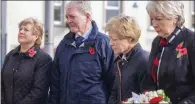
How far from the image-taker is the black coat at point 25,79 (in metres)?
4.32

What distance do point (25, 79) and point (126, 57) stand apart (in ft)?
3.12

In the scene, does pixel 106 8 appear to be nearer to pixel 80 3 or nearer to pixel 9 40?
pixel 9 40

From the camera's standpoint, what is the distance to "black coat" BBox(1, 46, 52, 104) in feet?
14.2

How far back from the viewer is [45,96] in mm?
4461

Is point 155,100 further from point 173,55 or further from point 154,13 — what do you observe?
point 154,13

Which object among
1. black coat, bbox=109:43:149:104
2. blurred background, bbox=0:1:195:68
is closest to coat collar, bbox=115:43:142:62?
black coat, bbox=109:43:149:104

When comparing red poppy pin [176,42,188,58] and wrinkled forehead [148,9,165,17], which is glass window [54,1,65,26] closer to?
wrinkled forehead [148,9,165,17]

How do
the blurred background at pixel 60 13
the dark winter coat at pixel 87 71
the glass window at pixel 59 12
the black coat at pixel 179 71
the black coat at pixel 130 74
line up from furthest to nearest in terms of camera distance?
the glass window at pixel 59 12
the blurred background at pixel 60 13
the dark winter coat at pixel 87 71
the black coat at pixel 130 74
the black coat at pixel 179 71

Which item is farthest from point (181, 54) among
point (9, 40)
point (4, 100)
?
point (9, 40)

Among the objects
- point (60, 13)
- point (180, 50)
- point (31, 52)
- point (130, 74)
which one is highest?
point (60, 13)

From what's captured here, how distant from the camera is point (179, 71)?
132 inches

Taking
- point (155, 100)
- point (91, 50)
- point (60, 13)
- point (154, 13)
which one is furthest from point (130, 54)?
point (60, 13)

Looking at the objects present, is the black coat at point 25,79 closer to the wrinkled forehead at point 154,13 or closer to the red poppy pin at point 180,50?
the wrinkled forehead at point 154,13

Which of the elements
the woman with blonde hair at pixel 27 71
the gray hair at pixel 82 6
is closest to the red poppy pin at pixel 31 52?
the woman with blonde hair at pixel 27 71
